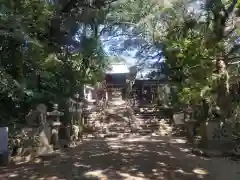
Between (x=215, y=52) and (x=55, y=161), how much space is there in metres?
5.02

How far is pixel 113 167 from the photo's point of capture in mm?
6504

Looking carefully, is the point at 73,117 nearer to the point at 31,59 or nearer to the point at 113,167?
the point at 31,59

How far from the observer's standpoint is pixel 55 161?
7.61 metres

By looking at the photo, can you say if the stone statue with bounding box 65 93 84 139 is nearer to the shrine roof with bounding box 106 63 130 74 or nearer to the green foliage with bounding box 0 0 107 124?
the green foliage with bounding box 0 0 107 124

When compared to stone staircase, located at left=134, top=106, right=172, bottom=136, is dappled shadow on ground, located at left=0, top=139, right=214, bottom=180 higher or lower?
lower

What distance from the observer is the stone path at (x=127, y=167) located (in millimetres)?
5801

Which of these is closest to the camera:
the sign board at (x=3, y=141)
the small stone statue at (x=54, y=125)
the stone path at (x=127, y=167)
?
the stone path at (x=127, y=167)

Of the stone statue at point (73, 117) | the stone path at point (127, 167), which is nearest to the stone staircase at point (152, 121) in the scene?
the stone statue at point (73, 117)

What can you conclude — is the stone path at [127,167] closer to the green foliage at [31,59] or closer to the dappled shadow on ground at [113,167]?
the dappled shadow on ground at [113,167]

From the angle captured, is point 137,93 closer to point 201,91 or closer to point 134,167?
point 201,91

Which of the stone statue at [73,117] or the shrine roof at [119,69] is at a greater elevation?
the shrine roof at [119,69]

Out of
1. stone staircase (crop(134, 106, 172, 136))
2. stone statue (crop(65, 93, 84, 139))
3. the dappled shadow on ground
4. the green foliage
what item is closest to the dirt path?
the dappled shadow on ground

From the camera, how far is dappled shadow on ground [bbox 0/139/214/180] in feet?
19.1

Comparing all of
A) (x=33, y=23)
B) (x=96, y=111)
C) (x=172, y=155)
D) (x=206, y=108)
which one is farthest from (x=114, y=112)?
(x=33, y=23)
